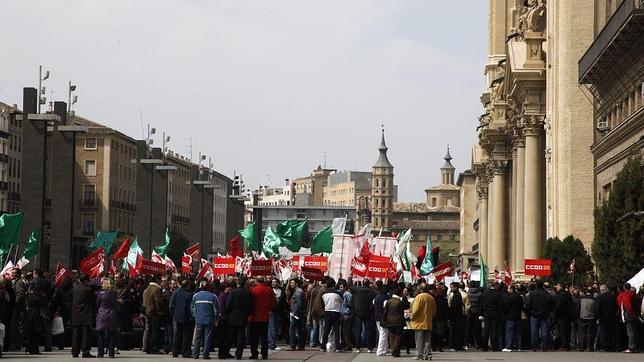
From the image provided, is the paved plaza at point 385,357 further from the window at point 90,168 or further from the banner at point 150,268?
the window at point 90,168

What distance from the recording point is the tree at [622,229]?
45156 millimetres

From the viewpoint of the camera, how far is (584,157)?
60125 millimetres

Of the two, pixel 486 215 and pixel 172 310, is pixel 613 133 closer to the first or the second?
pixel 172 310

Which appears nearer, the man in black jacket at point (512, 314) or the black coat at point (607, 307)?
the black coat at point (607, 307)

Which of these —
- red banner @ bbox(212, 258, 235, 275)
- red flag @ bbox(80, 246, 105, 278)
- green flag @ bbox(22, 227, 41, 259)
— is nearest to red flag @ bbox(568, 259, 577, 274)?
red banner @ bbox(212, 258, 235, 275)

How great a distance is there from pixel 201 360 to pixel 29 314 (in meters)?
3.64

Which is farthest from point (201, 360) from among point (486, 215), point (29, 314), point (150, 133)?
point (486, 215)

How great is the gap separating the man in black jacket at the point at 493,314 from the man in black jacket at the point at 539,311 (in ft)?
2.46

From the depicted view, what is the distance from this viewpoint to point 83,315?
32875 millimetres

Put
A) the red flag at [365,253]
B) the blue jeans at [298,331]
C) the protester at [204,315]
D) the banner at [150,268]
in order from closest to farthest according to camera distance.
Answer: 1. the protester at [204,315]
2. the blue jeans at [298,331]
3. the banner at [150,268]
4. the red flag at [365,253]

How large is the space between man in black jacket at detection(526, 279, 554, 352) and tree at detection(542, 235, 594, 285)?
15.1 m

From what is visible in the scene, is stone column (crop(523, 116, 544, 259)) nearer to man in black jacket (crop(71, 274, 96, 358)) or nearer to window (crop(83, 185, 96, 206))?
man in black jacket (crop(71, 274, 96, 358))

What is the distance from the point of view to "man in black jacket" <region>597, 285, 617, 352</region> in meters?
39.5

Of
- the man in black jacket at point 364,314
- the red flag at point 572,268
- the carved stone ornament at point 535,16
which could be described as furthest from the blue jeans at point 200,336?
the carved stone ornament at point 535,16
